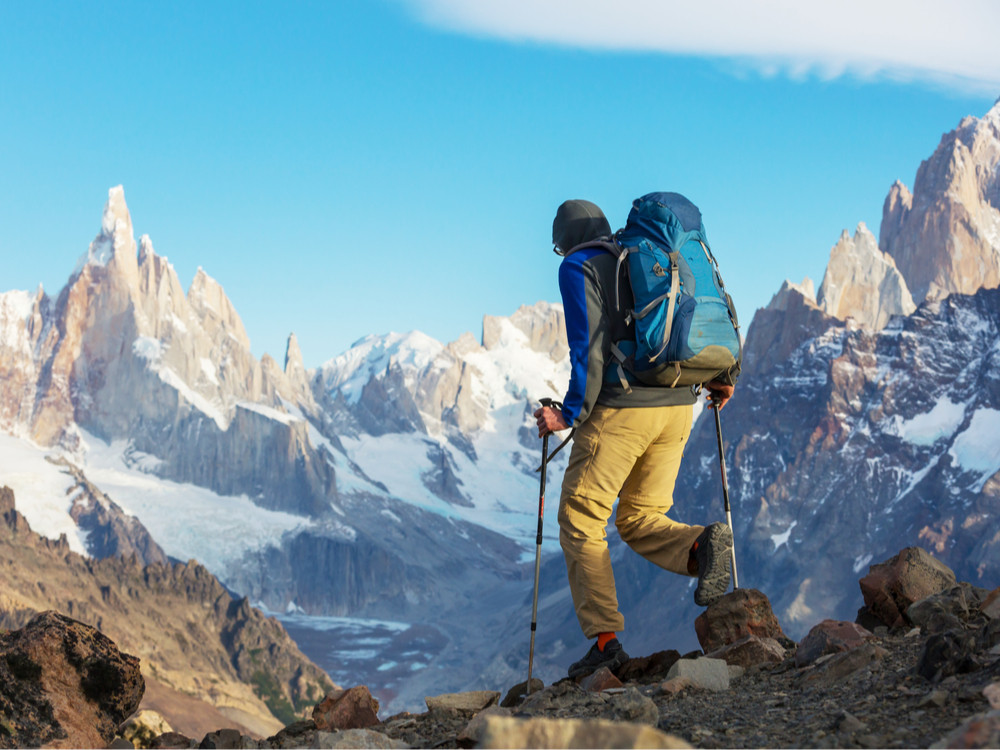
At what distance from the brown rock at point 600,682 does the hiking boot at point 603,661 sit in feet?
1.39

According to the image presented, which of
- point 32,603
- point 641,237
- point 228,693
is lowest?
point 228,693

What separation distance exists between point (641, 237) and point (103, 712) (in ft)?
21.3

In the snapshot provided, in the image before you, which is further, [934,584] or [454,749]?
[934,584]

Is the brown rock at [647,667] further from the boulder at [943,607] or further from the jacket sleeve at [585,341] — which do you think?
the jacket sleeve at [585,341]

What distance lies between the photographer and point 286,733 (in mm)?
9047

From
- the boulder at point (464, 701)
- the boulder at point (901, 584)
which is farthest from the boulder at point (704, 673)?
the boulder at point (901, 584)

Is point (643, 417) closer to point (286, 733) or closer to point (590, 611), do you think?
point (590, 611)

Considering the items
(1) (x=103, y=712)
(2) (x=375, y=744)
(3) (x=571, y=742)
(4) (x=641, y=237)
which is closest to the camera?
(3) (x=571, y=742)

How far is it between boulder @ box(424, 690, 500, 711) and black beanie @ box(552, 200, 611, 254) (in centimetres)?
398

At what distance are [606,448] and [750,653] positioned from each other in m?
2.13

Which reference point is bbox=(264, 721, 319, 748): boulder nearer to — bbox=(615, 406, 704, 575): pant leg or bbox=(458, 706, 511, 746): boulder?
bbox=(458, 706, 511, 746): boulder

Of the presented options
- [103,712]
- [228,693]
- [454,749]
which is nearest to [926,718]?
[454,749]

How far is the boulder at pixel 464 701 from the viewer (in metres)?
8.41

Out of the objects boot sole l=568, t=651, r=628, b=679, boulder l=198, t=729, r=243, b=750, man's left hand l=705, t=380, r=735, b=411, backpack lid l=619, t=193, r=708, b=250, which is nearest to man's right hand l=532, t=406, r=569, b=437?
backpack lid l=619, t=193, r=708, b=250
